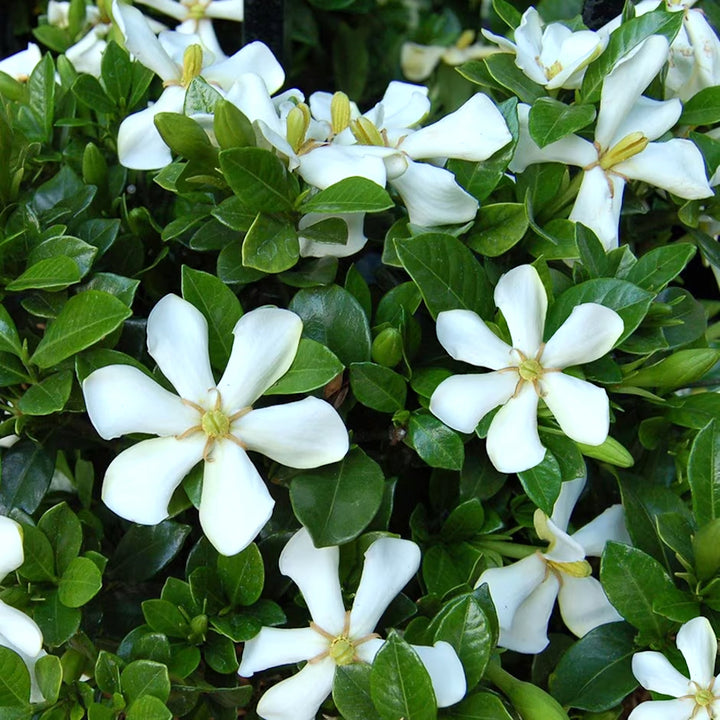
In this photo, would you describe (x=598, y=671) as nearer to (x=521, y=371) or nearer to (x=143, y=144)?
(x=521, y=371)

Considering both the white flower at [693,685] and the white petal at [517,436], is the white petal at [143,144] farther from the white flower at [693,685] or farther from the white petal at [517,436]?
the white flower at [693,685]

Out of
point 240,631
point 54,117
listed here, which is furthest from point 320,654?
point 54,117

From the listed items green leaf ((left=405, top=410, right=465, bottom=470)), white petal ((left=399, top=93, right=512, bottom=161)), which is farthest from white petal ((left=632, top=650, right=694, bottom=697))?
white petal ((left=399, top=93, right=512, bottom=161))

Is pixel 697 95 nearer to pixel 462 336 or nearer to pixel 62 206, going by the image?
pixel 462 336

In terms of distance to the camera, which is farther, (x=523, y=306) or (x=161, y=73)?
(x=161, y=73)

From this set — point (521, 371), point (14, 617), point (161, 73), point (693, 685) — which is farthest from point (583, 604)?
point (161, 73)

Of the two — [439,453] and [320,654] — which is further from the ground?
[439,453]

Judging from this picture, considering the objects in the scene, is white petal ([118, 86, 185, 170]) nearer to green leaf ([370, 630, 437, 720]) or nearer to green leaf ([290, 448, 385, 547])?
green leaf ([290, 448, 385, 547])
